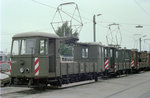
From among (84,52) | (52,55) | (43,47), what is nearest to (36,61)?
(43,47)

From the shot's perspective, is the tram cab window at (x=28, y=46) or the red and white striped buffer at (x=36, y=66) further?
the tram cab window at (x=28, y=46)

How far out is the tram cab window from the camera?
12.2 m

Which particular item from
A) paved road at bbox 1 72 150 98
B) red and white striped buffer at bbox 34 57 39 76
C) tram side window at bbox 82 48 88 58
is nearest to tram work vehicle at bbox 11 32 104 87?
red and white striped buffer at bbox 34 57 39 76

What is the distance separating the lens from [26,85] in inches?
464

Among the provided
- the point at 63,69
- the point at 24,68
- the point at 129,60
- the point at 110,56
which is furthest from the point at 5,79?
the point at 129,60

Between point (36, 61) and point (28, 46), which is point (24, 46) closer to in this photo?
point (28, 46)

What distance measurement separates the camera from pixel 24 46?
12469mm

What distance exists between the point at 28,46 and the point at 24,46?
25cm

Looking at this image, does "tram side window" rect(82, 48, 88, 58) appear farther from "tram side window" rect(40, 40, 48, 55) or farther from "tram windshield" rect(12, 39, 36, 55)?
"tram windshield" rect(12, 39, 36, 55)

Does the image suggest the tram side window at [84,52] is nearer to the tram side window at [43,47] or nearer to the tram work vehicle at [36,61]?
the tram work vehicle at [36,61]

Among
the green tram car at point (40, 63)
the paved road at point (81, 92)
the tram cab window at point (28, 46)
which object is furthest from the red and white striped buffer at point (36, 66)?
the paved road at point (81, 92)

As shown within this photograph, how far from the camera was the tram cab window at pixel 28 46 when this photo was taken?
1216 centimetres

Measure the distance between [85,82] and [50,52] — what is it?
5.49 m

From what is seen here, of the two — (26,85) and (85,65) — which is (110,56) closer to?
(85,65)
